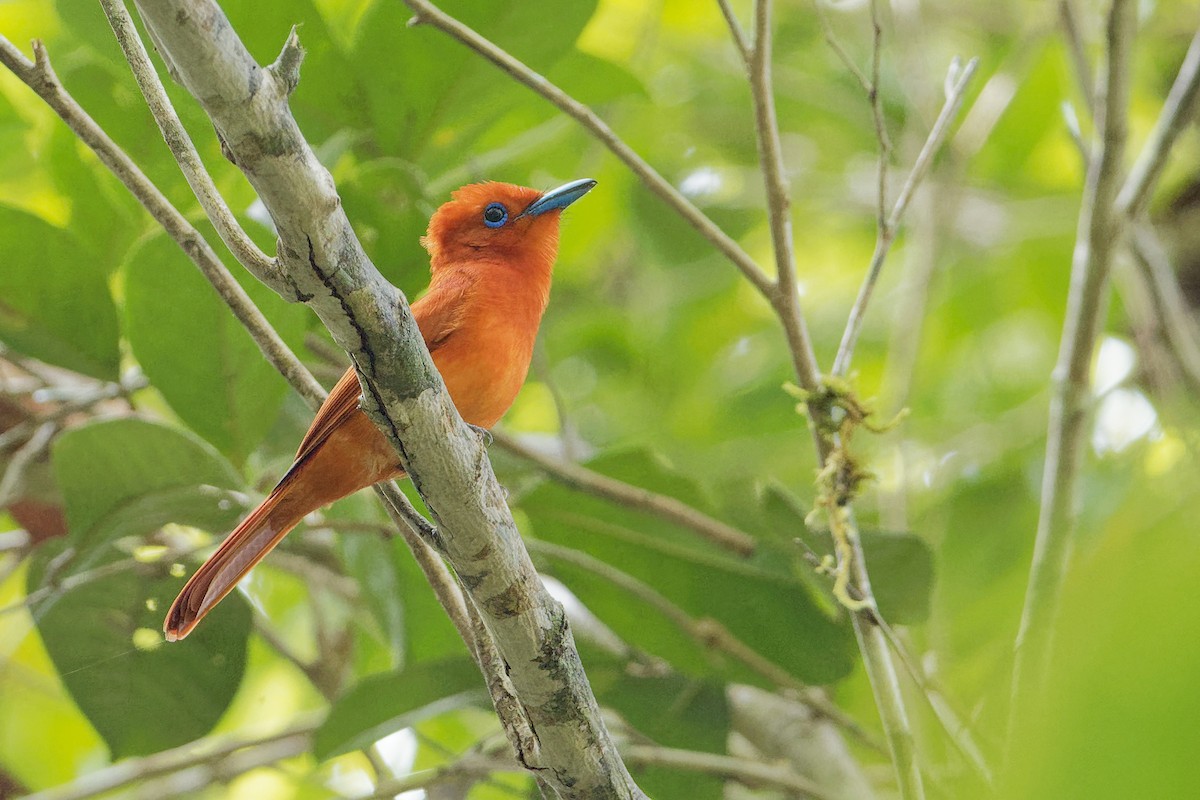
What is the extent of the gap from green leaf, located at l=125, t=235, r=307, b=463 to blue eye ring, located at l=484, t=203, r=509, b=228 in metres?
0.63

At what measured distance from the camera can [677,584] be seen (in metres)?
3.08

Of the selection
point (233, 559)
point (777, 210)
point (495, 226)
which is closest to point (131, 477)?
point (233, 559)

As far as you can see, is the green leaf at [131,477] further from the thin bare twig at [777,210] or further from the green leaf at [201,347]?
the thin bare twig at [777,210]

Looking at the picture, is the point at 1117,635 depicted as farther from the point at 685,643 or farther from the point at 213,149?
the point at 213,149

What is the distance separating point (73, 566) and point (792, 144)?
3.85 meters

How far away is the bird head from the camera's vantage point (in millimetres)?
3188

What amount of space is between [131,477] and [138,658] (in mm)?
483

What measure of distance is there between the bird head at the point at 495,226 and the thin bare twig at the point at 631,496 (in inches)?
20.4

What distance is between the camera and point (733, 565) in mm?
2984

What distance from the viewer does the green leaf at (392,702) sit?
283cm

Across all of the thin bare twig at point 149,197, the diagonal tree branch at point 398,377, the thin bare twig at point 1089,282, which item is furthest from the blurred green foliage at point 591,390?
the diagonal tree branch at point 398,377

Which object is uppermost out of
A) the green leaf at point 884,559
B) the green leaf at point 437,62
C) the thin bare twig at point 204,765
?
the green leaf at point 437,62

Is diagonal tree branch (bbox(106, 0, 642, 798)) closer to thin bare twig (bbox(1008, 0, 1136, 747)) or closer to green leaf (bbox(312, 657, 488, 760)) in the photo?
green leaf (bbox(312, 657, 488, 760))

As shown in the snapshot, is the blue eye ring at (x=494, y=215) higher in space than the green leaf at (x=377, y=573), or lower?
higher
